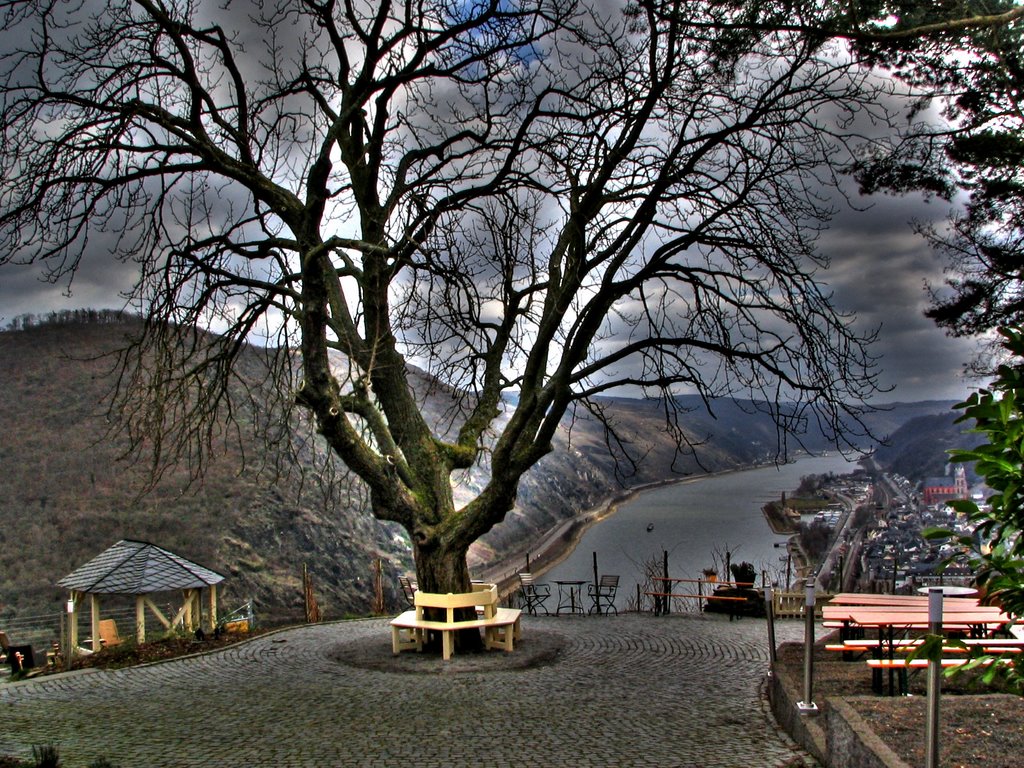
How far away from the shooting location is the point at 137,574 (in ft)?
48.9

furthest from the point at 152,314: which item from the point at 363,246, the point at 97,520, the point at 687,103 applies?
the point at 97,520

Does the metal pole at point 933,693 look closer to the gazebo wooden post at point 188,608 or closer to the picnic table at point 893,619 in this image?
the picnic table at point 893,619

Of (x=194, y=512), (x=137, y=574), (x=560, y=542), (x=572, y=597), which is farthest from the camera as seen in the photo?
(x=560, y=542)

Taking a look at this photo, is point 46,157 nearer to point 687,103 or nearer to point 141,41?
point 141,41

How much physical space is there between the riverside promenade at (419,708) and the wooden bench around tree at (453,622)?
12.0 inches

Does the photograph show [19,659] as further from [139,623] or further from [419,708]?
[419,708]

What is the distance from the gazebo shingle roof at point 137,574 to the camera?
47.8 ft

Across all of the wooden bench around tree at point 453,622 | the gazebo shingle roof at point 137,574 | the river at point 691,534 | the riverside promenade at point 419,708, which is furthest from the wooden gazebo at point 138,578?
the river at point 691,534

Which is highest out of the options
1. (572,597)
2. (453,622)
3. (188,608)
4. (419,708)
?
(453,622)

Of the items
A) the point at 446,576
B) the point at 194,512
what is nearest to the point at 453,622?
the point at 446,576

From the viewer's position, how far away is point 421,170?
13820 mm

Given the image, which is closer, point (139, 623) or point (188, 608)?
point (139, 623)

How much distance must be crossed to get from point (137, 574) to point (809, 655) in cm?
1218

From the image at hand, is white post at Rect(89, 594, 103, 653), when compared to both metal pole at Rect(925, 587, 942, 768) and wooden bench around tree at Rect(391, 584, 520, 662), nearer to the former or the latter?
wooden bench around tree at Rect(391, 584, 520, 662)
